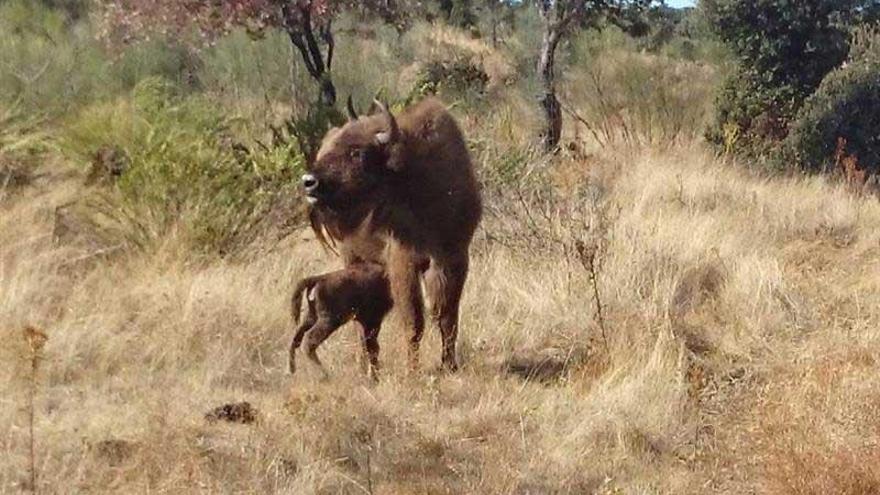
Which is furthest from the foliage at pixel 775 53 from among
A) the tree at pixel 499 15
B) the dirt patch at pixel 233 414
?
the tree at pixel 499 15

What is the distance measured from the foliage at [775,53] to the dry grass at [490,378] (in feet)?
23.5

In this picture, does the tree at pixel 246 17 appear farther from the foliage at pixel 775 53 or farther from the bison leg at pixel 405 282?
the bison leg at pixel 405 282

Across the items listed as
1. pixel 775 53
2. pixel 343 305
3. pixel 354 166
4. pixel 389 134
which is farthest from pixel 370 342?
pixel 775 53

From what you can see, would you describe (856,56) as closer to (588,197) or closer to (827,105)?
(827,105)

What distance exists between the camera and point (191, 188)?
8766 mm

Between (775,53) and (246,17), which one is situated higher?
(246,17)

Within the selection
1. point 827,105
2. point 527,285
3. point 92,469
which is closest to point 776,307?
point 527,285

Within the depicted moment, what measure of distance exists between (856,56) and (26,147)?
415 inches

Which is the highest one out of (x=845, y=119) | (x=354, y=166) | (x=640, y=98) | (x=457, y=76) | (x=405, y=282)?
(x=354, y=166)

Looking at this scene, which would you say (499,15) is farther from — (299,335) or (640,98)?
(299,335)

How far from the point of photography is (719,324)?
7.83m

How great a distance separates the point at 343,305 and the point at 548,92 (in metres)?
8.85

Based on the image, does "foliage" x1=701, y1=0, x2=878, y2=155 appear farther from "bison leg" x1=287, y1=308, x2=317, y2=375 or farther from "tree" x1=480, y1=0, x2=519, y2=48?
"tree" x1=480, y1=0, x2=519, y2=48

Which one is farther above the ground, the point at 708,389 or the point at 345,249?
the point at 345,249
